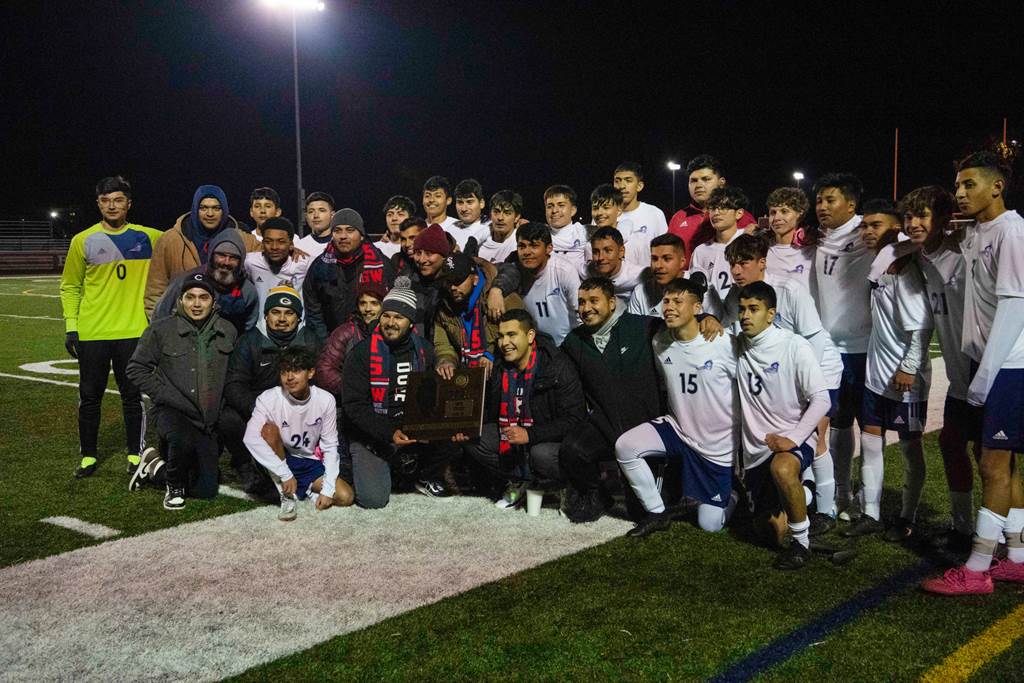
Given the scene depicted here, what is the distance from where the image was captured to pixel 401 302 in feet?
18.6

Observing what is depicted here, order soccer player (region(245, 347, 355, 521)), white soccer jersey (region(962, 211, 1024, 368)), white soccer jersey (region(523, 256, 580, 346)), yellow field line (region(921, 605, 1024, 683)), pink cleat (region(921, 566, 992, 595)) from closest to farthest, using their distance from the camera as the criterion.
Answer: yellow field line (region(921, 605, 1024, 683)) < white soccer jersey (region(962, 211, 1024, 368)) < pink cleat (region(921, 566, 992, 595)) < soccer player (region(245, 347, 355, 521)) < white soccer jersey (region(523, 256, 580, 346))

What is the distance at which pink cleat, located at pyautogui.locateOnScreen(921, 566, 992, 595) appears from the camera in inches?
161

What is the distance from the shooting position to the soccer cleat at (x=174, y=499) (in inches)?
221

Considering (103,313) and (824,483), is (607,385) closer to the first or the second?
(824,483)

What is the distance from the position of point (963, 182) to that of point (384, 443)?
141 inches

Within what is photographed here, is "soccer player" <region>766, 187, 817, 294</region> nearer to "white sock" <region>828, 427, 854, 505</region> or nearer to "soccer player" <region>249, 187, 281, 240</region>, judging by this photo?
"white sock" <region>828, 427, 854, 505</region>

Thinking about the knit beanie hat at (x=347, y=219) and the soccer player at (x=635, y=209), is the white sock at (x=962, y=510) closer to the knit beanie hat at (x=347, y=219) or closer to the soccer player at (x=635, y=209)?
the soccer player at (x=635, y=209)

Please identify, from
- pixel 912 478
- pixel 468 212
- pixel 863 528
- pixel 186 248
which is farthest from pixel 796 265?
pixel 186 248

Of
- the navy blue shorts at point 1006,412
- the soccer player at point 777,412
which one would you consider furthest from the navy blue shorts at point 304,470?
the navy blue shorts at point 1006,412

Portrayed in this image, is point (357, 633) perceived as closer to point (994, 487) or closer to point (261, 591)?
point (261, 591)

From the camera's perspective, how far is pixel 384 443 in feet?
18.9

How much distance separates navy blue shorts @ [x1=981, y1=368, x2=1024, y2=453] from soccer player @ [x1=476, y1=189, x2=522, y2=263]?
144 inches

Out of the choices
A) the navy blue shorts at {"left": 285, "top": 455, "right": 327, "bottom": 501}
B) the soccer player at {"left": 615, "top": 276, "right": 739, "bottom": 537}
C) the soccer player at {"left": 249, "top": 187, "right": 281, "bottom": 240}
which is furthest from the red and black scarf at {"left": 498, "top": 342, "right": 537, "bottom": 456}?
the soccer player at {"left": 249, "top": 187, "right": 281, "bottom": 240}

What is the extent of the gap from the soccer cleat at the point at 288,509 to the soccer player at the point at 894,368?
317 cm
